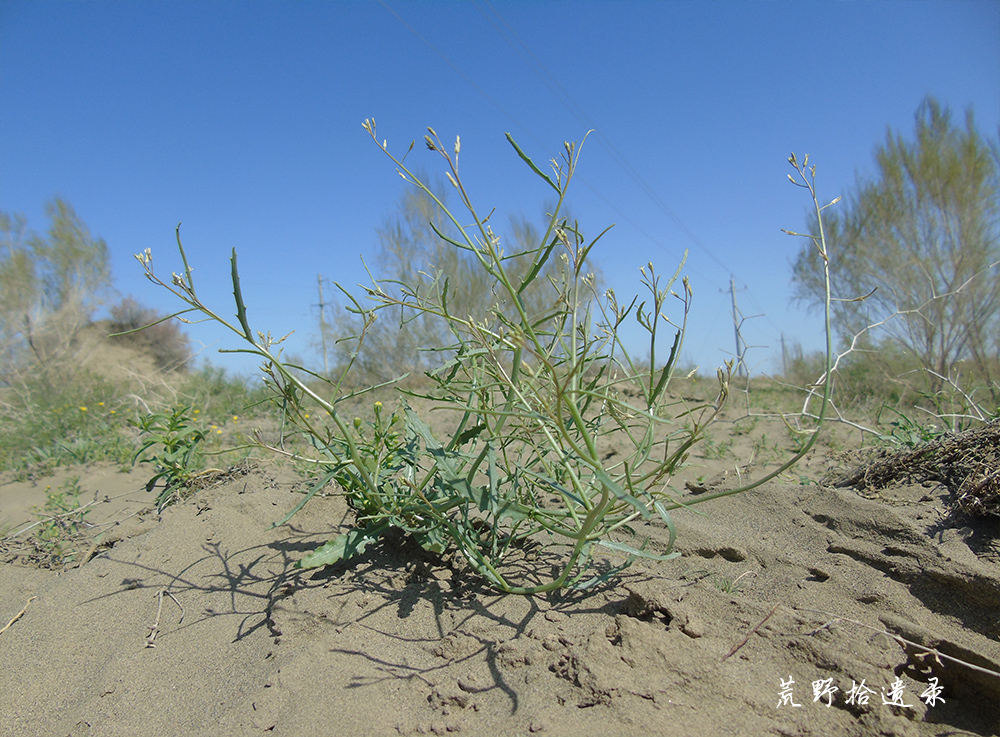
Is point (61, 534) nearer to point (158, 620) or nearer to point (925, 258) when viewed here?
point (158, 620)

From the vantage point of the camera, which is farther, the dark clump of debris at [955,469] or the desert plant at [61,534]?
the desert plant at [61,534]

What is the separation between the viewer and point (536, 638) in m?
1.22

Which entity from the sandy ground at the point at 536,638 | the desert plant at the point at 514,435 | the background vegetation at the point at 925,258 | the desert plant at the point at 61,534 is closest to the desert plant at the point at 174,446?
the sandy ground at the point at 536,638

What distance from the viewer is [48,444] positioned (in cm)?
433

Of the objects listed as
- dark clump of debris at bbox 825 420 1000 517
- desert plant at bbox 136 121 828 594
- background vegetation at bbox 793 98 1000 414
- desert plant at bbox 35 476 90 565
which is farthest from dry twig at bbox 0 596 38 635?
background vegetation at bbox 793 98 1000 414

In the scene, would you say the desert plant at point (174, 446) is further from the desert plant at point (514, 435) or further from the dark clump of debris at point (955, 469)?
the dark clump of debris at point (955, 469)

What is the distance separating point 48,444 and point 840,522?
5.31m

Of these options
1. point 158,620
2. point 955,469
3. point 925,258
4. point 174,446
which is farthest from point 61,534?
point 925,258

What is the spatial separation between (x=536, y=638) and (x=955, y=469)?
5.39 feet

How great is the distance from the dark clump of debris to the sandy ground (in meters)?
0.08

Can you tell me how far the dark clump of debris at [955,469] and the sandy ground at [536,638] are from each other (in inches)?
3.2

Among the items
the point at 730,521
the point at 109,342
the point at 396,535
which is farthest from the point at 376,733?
the point at 109,342

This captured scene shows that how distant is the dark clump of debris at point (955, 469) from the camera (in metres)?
1.62

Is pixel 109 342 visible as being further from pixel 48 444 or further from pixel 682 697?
pixel 682 697
